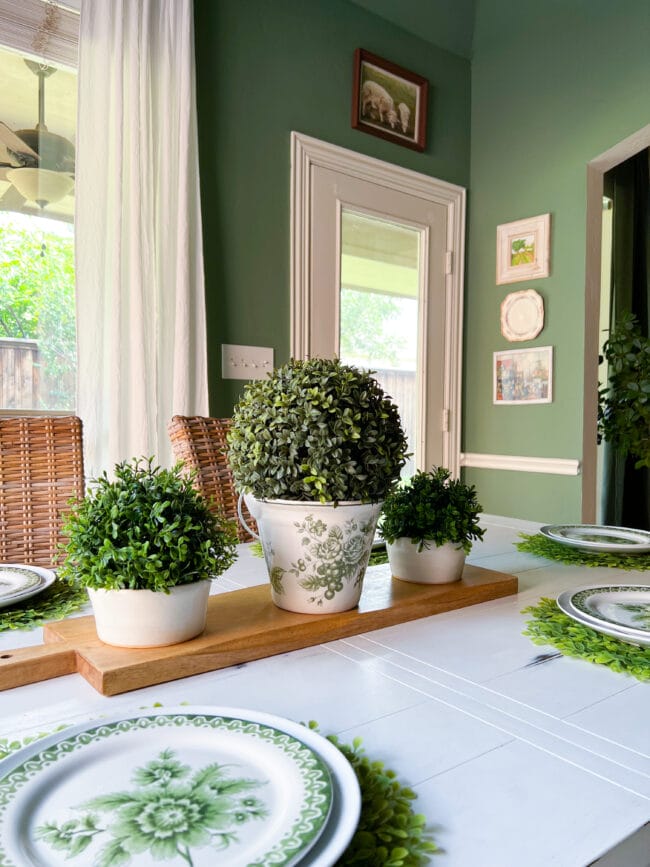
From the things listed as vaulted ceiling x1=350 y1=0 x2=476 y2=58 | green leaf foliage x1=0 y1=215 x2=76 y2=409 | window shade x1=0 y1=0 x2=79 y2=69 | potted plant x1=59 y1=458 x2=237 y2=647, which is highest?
vaulted ceiling x1=350 y1=0 x2=476 y2=58

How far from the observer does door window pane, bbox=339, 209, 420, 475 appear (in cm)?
297

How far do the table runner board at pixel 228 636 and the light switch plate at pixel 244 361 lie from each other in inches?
69.1

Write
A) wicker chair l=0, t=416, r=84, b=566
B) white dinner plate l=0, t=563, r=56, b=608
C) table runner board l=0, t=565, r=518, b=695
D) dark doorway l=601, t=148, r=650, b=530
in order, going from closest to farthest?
table runner board l=0, t=565, r=518, b=695, white dinner plate l=0, t=563, r=56, b=608, wicker chair l=0, t=416, r=84, b=566, dark doorway l=601, t=148, r=650, b=530

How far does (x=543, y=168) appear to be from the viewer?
3.04 m

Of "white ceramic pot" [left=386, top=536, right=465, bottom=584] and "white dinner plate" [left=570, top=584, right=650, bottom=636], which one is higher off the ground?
"white ceramic pot" [left=386, top=536, right=465, bottom=584]

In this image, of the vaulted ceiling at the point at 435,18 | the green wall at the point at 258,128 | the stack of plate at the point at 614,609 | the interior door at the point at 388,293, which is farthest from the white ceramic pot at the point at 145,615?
the vaulted ceiling at the point at 435,18

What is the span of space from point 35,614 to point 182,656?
0.30 metres

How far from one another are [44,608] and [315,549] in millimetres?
392

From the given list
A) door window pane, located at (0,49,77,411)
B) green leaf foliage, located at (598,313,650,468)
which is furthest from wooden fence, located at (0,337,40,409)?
green leaf foliage, located at (598,313,650,468)

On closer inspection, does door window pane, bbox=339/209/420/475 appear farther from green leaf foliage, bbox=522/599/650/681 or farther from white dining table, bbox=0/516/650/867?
white dining table, bbox=0/516/650/867

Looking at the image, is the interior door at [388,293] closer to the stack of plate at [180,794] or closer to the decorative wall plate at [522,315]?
the decorative wall plate at [522,315]

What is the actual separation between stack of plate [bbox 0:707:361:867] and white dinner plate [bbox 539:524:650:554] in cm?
92

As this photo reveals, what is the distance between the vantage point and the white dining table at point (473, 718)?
42 cm

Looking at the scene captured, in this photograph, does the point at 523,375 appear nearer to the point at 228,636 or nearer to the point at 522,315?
the point at 522,315
